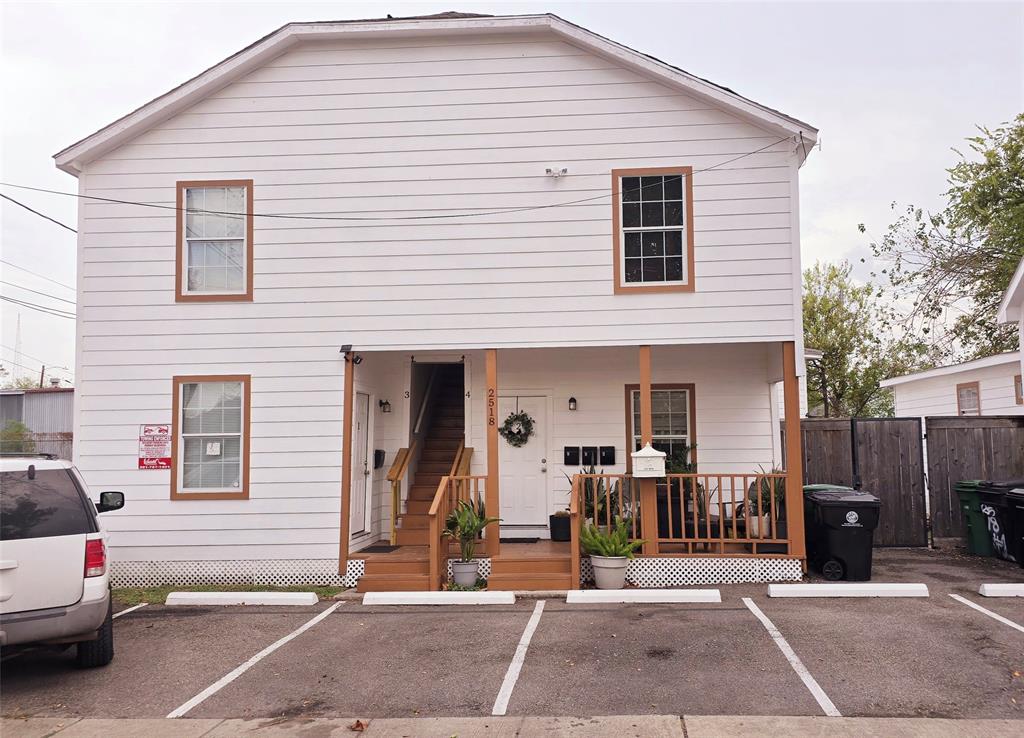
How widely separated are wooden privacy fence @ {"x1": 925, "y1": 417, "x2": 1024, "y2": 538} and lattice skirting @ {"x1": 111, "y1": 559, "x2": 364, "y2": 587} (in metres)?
8.37

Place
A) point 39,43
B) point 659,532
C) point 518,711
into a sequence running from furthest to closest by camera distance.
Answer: point 39,43
point 659,532
point 518,711

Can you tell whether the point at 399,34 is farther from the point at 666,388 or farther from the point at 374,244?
the point at 666,388

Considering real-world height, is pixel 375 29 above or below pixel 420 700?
above

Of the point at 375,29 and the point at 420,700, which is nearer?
the point at 420,700

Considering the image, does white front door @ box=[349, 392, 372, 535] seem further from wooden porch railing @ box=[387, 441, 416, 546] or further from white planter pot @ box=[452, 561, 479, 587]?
white planter pot @ box=[452, 561, 479, 587]

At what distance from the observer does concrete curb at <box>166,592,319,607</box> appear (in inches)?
335

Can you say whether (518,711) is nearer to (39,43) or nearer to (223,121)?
(223,121)

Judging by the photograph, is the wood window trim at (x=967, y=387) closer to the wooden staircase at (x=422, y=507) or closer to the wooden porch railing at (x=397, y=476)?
the wooden staircase at (x=422, y=507)

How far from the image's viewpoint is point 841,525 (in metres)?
8.98

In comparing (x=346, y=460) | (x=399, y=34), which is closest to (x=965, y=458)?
(x=346, y=460)

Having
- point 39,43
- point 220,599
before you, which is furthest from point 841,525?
point 39,43

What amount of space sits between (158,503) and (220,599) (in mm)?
1855

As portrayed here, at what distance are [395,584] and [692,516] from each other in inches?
148

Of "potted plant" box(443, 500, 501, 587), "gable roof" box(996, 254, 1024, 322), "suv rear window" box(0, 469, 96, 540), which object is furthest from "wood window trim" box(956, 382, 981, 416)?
"suv rear window" box(0, 469, 96, 540)
